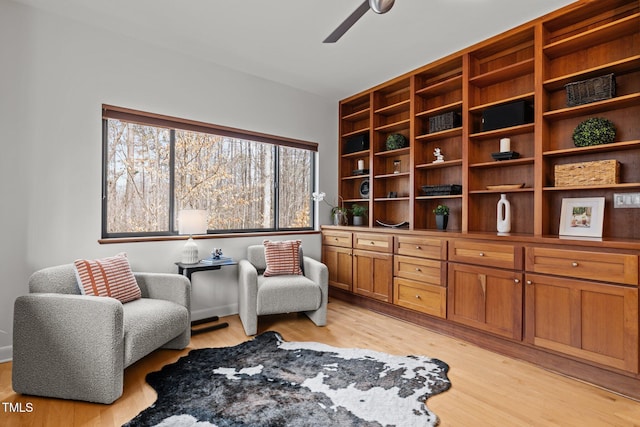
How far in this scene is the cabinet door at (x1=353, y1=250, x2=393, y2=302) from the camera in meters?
3.67

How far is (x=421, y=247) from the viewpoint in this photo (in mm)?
3346

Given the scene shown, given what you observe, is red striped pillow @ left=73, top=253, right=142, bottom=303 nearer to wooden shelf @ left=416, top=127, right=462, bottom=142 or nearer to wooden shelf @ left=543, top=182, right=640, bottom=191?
wooden shelf @ left=416, top=127, right=462, bottom=142

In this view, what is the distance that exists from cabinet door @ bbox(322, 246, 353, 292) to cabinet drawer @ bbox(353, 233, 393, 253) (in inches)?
7.9

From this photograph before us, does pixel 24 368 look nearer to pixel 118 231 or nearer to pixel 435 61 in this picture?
pixel 118 231

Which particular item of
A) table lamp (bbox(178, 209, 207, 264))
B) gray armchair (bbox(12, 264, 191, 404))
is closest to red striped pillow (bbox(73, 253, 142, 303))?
gray armchair (bbox(12, 264, 191, 404))

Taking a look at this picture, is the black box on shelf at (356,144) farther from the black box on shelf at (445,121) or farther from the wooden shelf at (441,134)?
the black box on shelf at (445,121)

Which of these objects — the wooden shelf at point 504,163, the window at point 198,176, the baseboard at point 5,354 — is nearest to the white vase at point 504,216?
the wooden shelf at point 504,163

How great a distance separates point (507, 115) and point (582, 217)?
3.48ft

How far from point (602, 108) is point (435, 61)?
1.55 meters

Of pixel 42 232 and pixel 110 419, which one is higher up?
pixel 42 232

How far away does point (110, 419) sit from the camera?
1828mm

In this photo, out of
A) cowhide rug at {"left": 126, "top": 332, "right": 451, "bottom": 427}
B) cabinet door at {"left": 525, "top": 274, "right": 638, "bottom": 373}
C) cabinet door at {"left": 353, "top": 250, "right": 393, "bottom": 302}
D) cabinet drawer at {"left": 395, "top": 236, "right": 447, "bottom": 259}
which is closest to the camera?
cowhide rug at {"left": 126, "top": 332, "right": 451, "bottom": 427}

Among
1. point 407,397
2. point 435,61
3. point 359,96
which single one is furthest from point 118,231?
point 435,61

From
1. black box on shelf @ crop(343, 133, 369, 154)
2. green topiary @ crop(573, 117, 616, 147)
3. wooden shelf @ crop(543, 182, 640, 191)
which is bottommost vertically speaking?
wooden shelf @ crop(543, 182, 640, 191)
